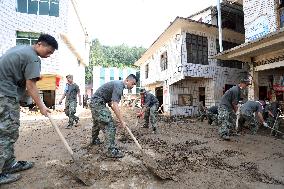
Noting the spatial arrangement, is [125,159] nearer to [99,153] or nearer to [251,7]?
[99,153]

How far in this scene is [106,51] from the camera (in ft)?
168

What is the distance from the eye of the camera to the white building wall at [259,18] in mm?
9877

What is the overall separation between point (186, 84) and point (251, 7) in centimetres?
608

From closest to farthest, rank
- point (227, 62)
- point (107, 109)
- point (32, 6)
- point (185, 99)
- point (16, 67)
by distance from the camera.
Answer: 1. point (16, 67)
2. point (107, 109)
3. point (227, 62)
4. point (185, 99)
5. point (32, 6)

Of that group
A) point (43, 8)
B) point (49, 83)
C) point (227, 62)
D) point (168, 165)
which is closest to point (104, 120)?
point (168, 165)

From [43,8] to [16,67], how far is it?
56.3 feet

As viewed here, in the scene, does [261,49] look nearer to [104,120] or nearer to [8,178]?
[104,120]

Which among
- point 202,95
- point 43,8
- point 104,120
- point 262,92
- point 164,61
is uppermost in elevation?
point 43,8

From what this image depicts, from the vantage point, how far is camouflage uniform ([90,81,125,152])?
4746 millimetres

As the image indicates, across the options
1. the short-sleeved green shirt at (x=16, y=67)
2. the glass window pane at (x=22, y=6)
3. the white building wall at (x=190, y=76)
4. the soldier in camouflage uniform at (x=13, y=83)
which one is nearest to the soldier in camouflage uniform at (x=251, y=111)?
the white building wall at (x=190, y=76)

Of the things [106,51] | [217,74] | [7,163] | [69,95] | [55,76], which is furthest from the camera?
[106,51]

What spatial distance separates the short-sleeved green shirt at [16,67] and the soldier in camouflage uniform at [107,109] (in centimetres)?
159

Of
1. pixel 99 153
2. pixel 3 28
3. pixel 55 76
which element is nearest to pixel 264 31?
pixel 99 153

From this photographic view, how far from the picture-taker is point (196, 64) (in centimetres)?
1453
